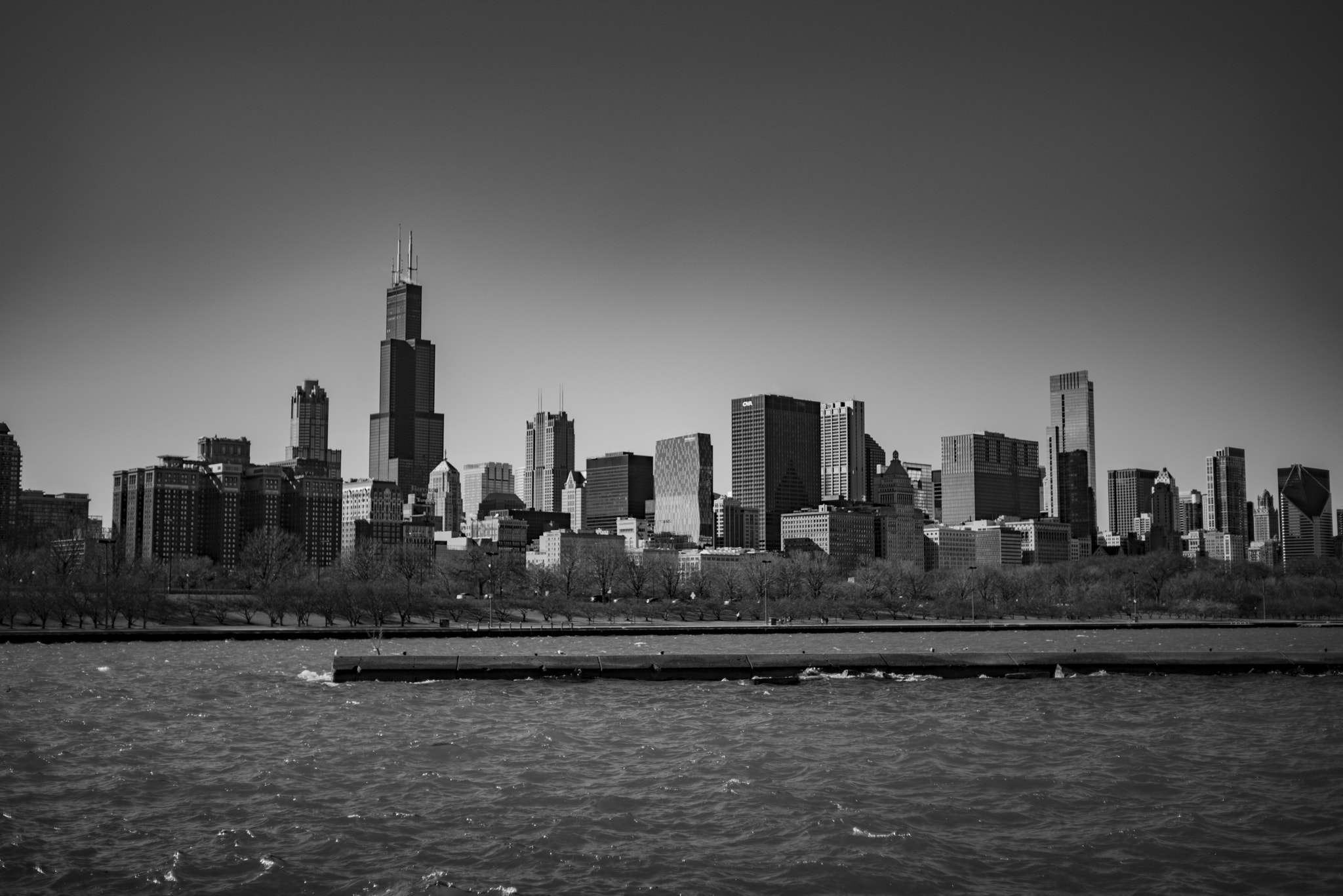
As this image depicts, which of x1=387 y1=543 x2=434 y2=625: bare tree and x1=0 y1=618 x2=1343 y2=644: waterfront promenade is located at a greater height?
x1=387 y1=543 x2=434 y2=625: bare tree

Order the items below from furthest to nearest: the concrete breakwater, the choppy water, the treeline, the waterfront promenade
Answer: the treeline < the waterfront promenade < the concrete breakwater < the choppy water

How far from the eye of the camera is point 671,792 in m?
24.9

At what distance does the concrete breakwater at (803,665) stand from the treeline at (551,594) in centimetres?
6506

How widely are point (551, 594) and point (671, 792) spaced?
443 feet

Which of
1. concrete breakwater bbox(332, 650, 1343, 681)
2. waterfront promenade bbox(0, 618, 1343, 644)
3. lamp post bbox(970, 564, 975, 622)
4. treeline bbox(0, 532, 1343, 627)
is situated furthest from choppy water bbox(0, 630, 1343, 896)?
lamp post bbox(970, 564, 975, 622)

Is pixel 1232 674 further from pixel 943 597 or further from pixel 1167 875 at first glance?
pixel 943 597

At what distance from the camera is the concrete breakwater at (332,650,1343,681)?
50.7 metres

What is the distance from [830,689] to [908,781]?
66.2 ft

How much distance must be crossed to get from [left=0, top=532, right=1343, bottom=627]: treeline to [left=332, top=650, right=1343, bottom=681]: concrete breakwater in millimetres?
65063

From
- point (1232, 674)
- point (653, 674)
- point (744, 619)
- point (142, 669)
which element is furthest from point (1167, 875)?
point (744, 619)

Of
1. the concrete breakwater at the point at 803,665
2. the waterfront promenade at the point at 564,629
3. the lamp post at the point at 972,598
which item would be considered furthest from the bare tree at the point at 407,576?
the concrete breakwater at the point at 803,665

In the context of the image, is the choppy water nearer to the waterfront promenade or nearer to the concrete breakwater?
the concrete breakwater

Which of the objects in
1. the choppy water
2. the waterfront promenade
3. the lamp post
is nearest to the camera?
the choppy water

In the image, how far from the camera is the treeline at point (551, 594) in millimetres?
121562
